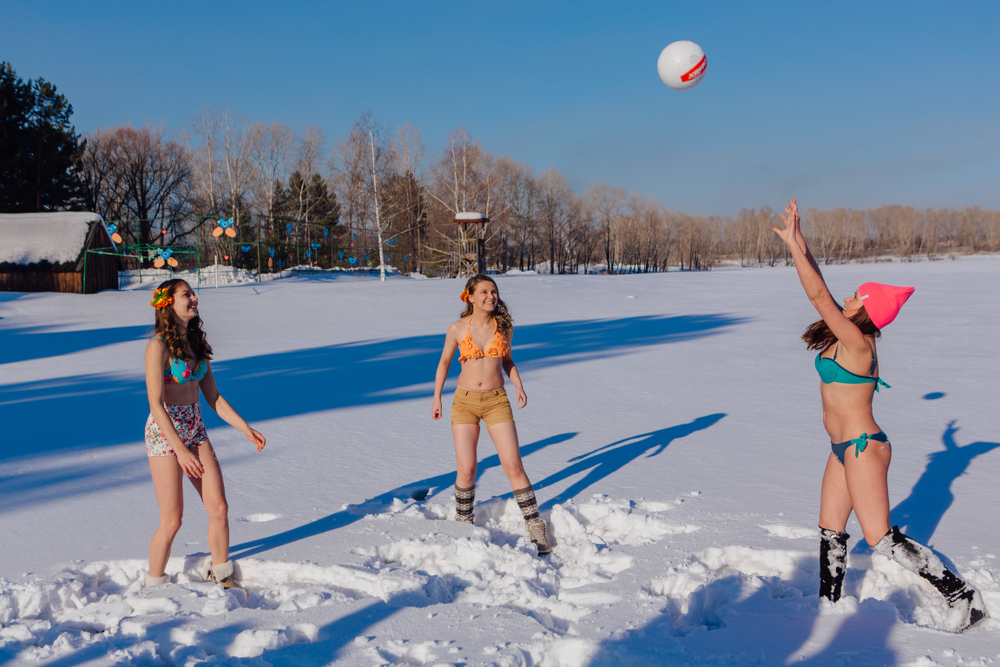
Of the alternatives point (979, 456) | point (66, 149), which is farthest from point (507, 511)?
point (66, 149)

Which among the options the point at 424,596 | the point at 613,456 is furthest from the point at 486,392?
the point at 613,456

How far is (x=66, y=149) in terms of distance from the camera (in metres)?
35.3

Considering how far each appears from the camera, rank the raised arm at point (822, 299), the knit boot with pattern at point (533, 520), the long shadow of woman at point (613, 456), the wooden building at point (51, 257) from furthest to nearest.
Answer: the wooden building at point (51, 257) → the long shadow of woman at point (613, 456) → the knit boot with pattern at point (533, 520) → the raised arm at point (822, 299)

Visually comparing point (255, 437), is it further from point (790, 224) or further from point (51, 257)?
point (51, 257)

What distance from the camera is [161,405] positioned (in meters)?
3.11

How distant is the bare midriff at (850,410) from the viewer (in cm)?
292

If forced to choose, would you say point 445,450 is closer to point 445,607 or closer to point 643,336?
point 445,607

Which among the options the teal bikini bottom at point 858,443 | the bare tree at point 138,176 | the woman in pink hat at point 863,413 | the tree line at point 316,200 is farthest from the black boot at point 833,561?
the bare tree at point 138,176

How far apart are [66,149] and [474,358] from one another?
40.2 meters

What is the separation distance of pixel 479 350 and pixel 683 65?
5595 millimetres

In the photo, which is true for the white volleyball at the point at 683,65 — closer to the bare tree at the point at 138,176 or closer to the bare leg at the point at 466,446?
the bare leg at the point at 466,446

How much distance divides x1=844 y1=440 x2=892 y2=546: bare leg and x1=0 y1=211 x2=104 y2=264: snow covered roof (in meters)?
26.0

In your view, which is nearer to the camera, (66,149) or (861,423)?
(861,423)

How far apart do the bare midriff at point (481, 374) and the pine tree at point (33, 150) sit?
36.8m
